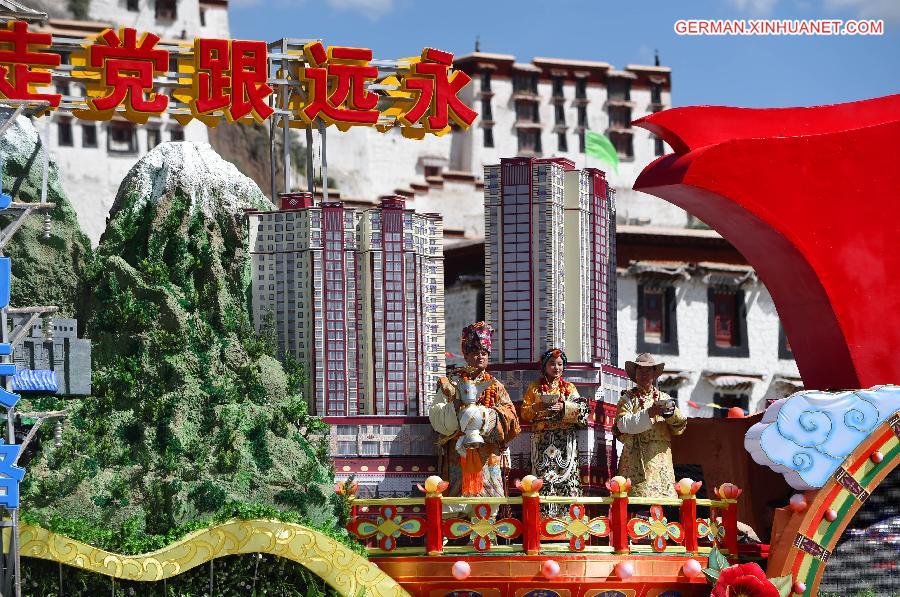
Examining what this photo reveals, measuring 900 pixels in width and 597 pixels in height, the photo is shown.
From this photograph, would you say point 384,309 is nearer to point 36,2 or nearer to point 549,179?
point 549,179

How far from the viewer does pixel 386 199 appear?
20797 millimetres

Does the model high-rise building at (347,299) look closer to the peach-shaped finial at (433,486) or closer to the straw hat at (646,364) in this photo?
the peach-shaped finial at (433,486)

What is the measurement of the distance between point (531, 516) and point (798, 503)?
2929 millimetres

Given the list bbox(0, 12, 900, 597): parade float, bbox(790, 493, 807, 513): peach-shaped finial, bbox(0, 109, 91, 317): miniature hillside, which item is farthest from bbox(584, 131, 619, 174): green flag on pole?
bbox(790, 493, 807, 513): peach-shaped finial

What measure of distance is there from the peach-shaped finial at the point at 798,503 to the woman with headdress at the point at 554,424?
2560mm

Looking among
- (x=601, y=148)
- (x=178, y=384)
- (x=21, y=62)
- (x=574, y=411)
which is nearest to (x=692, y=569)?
(x=574, y=411)

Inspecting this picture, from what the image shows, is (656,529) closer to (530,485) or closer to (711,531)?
(711,531)

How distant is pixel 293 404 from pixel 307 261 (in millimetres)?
1950

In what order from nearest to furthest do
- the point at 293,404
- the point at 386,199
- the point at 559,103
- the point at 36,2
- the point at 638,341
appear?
the point at 293,404 < the point at 386,199 < the point at 638,341 < the point at 36,2 < the point at 559,103

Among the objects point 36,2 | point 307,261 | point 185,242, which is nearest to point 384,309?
point 307,261

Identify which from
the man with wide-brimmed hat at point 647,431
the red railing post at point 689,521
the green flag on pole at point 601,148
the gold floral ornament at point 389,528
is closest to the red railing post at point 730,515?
the red railing post at point 689,521

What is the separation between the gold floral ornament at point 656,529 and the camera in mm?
18578

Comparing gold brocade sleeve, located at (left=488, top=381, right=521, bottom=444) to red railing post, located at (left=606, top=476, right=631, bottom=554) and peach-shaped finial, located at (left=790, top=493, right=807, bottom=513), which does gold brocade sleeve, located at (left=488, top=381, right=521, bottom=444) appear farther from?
peach-shaped finial, located at (left=790, top=493, right=807, bottom=513)

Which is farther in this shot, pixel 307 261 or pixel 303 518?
pixel 307 261
